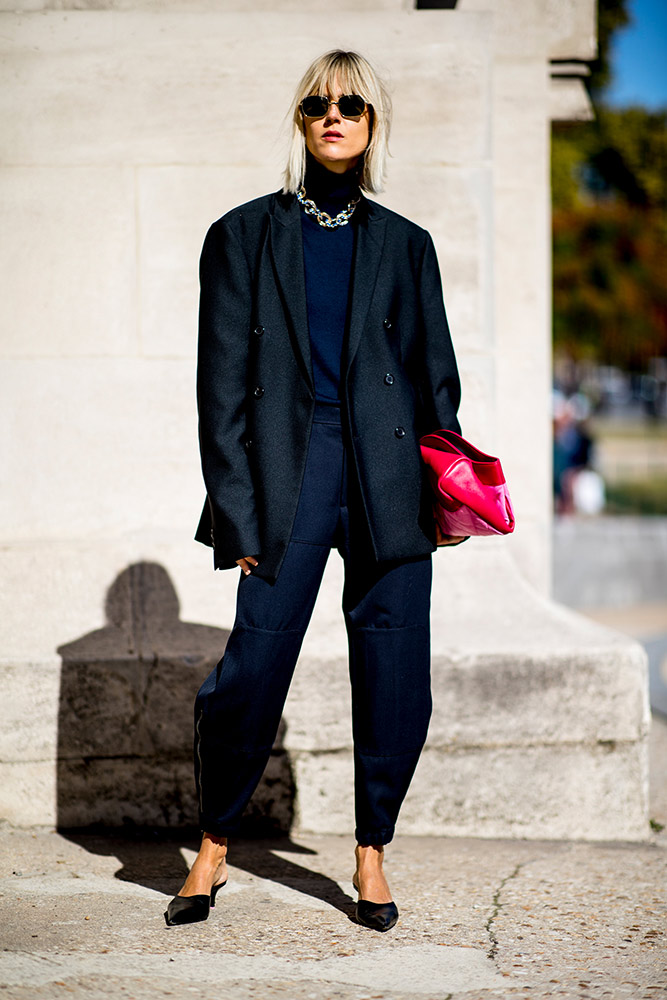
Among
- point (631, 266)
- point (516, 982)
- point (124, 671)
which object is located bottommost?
point (516, 982)

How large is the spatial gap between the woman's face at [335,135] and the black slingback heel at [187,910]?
1.93 metres

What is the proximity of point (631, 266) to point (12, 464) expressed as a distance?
25.8 metres

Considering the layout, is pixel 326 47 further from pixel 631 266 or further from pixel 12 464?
pixel 631 266

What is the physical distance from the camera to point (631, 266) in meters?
28.1

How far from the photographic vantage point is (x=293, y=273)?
3.07 metres

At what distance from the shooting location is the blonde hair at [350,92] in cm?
307

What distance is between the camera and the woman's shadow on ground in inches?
151

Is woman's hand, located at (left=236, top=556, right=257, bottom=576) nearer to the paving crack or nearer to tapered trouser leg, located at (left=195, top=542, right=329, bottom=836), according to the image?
tapered trouser leg, located at (left=195, top=542, right=329, bottom=836)

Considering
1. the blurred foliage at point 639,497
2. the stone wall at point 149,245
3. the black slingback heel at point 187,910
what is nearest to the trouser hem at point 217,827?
the black slingback heel at point 187,910

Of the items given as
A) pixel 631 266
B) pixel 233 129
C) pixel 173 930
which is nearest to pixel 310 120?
pixel 233 129

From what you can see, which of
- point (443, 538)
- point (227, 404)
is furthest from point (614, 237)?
point (227, 404)

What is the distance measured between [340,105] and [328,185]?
0.67 feet

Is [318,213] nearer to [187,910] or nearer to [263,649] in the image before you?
[263,649]

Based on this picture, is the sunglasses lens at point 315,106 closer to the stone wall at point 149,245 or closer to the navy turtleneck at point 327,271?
the navy turtleneck at point 327,271
